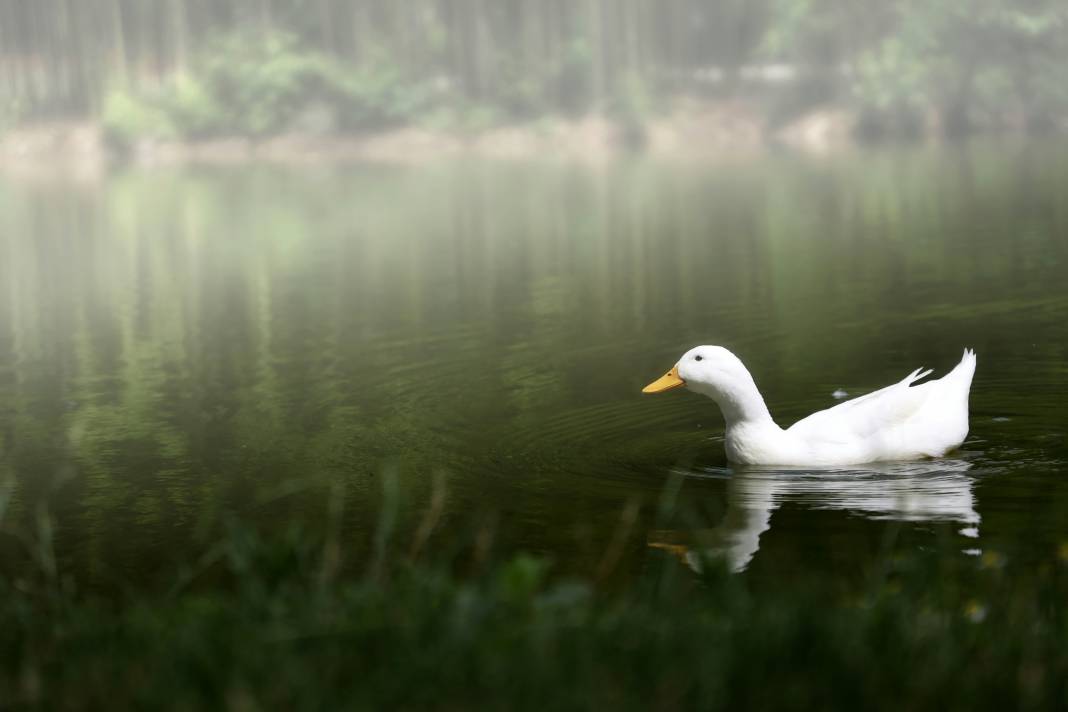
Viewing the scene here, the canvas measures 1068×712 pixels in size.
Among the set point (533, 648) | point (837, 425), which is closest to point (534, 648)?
point (533, 648)

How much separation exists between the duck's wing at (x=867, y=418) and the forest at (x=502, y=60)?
67121mm

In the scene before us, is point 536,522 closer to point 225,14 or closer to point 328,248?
point 328,248

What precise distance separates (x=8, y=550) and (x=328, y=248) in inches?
928

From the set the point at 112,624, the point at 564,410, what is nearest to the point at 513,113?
the point at 564,410

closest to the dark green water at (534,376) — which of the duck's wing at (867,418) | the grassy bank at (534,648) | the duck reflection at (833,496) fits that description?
the duck reflection at (833,496)

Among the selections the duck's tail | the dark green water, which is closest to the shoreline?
the dark green water

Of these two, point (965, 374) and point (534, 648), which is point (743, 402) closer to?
point (965, 374)

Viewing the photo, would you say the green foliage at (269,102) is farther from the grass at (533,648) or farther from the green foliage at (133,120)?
the grass at (533,648)

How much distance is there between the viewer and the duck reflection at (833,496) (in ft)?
26.0

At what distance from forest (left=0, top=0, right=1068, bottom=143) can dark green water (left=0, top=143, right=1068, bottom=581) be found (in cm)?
4132

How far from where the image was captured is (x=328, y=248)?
3186 cm

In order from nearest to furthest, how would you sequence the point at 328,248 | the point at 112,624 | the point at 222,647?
the point at 222,647
the point at 112,624
the point at 328,248

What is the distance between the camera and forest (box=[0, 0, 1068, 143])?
2928 inches

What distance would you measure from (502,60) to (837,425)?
3235 inches
